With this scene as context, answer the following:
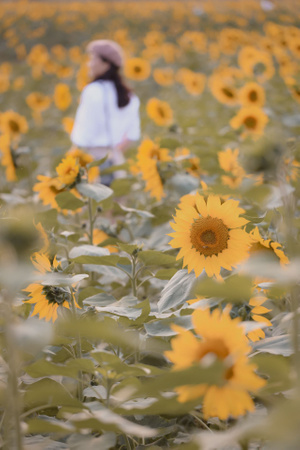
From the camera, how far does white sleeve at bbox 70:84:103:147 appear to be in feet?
10.9

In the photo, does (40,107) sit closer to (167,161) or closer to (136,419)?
(167,161)

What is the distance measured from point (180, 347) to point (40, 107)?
444 cm

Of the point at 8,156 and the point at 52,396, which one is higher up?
the point at 52,396

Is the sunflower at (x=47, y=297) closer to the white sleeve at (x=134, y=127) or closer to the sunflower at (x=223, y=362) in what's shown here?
the sunflower at (x=223, y=362)

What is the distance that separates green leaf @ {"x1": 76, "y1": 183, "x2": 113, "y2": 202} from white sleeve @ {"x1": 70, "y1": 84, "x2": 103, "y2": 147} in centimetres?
165

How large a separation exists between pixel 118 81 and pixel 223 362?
117 inches

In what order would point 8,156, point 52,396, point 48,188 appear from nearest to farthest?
point 52,396
point 48,188
point 8,156

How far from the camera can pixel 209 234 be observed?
1.24 meters

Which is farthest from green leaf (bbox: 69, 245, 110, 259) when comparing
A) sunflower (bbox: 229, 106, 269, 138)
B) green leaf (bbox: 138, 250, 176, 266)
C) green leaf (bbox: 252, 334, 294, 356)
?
sunflower (bbox: 229, 106, 269, 138)

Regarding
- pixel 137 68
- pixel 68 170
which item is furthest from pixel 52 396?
pixel 137 68

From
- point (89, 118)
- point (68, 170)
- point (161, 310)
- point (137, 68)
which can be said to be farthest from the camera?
point (137, 68)

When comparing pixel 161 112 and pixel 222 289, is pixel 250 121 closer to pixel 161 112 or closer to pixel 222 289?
pixel 161 112

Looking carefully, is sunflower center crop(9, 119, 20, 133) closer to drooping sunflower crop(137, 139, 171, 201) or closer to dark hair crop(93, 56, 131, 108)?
dark hair crop(93, 56, 131, 108)

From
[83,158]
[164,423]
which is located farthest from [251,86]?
[164,423]
